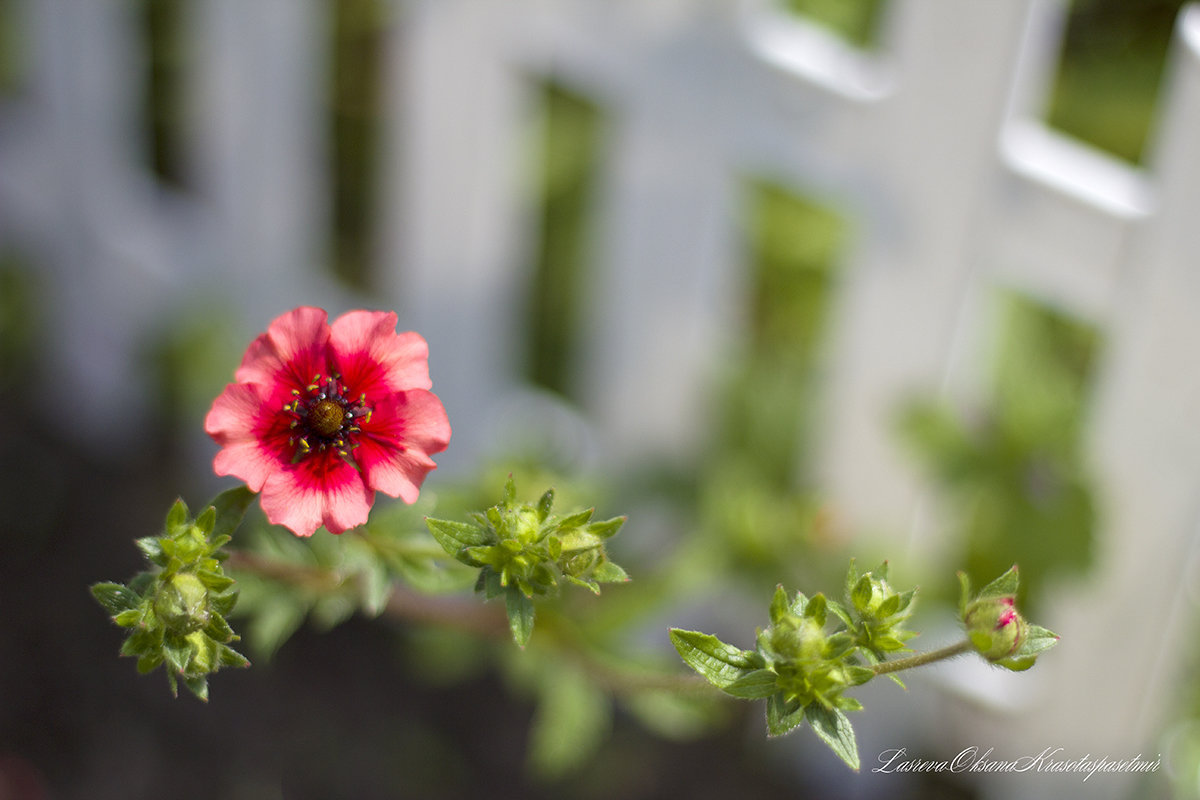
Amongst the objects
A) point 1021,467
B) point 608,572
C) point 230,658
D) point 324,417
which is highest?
point 324,417

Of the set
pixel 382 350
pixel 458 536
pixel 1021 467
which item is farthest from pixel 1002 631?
pixel 1021 467

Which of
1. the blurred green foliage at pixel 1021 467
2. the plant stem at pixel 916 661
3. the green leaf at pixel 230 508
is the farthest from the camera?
the blurred green foliage at pixel 1021 467

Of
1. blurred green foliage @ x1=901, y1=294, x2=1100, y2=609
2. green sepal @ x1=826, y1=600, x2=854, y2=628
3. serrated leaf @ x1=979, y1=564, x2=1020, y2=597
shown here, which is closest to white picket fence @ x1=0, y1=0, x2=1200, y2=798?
blurred green foliage @ x1=901, y1=294, x2=1100, y2=609

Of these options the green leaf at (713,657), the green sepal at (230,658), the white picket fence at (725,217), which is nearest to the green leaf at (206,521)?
the green sepal at (230,658)

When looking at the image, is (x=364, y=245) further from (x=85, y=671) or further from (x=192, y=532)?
(x=192, y=532)

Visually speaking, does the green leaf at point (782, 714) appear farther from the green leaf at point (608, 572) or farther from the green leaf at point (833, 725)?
the green leaf at point (608, 572)

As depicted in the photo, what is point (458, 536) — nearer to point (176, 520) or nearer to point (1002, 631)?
point (176, 520)
